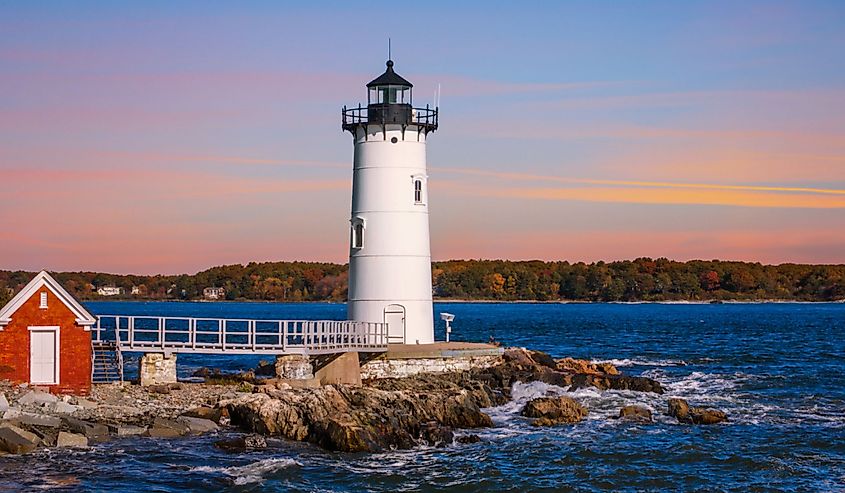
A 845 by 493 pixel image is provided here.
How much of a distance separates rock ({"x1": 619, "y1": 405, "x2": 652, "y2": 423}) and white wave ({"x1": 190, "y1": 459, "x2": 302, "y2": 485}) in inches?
431

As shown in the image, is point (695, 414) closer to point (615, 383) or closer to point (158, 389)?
point (615, 383)

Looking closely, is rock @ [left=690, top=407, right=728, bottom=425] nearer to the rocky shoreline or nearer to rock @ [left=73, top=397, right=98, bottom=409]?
the rocky shoreline

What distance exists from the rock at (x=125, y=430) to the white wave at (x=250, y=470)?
3.07 m

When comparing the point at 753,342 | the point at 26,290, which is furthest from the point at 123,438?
the point at 753,342

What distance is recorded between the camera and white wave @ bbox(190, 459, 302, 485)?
2217 cm

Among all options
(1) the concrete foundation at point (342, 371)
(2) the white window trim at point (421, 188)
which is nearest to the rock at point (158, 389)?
(1) the concrete foundation at point (342, 371)

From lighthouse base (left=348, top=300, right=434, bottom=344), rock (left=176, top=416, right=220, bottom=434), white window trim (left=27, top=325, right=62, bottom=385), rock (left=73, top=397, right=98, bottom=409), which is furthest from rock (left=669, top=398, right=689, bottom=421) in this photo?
white window trim (left=27, top=325, right=62, bottom=385)

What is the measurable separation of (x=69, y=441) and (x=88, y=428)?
896 millimetres

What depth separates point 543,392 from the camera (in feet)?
116

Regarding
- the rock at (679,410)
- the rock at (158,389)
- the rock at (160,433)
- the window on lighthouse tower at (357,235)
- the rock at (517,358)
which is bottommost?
the rock at (679,410)

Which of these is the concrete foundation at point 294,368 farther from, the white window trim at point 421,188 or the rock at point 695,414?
the rock at point 695,414

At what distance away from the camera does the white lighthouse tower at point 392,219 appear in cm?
3709

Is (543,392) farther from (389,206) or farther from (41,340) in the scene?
(41,340)

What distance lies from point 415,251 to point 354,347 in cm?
463
